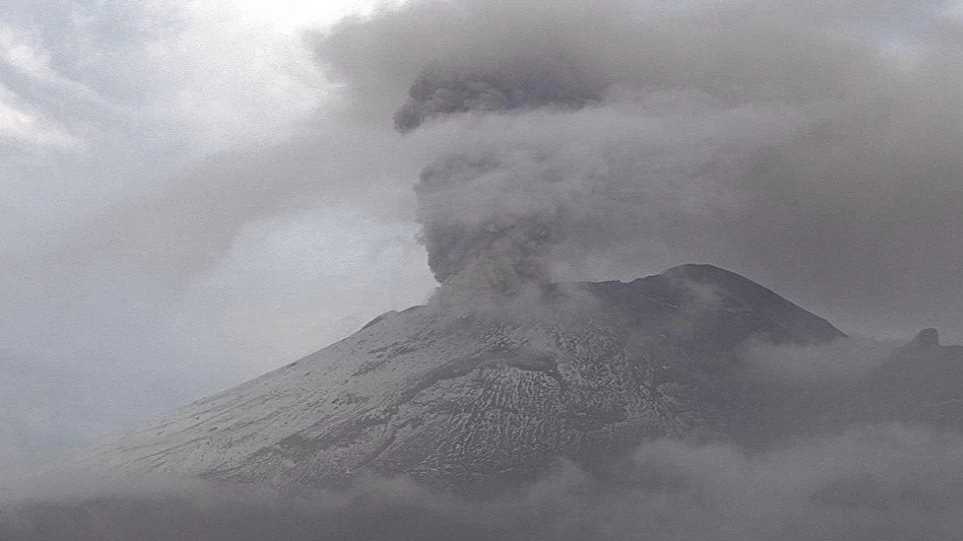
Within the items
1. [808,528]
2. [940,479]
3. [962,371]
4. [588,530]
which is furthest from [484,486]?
[962,371]

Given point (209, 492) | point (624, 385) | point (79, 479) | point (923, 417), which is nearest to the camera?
point (209, 492)

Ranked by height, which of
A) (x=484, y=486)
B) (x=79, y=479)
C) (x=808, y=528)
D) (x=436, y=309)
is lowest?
(x=808, y=528)

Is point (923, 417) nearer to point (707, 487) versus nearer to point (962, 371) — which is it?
point (962, 371)

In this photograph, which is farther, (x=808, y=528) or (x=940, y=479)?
(x=940, y=479)

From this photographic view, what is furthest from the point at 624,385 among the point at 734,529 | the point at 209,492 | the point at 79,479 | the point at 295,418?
the point at 79,479

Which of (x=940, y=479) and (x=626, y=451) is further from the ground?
(x=626, y=451)

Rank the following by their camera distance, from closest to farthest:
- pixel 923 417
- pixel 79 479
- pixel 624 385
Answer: pixel 79 479, pixel 624 385, pixel 923 417
